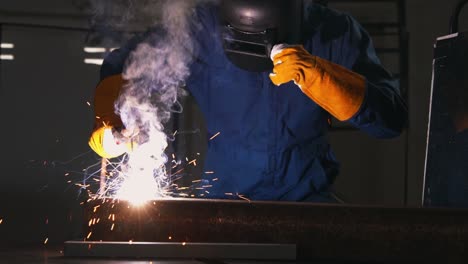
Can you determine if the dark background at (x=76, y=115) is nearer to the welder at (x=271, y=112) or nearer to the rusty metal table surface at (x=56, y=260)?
the welder at (x=271, y=112)

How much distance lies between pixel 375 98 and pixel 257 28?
1.65 ft

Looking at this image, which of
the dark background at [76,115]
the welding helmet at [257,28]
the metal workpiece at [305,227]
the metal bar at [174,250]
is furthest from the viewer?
the dark background at [76,115]

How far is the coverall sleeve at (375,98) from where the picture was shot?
2.30 m

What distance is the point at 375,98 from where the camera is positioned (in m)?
2.30

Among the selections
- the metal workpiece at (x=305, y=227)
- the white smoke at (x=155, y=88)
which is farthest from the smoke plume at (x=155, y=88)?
the metal workpiece at (x=305, y=227)

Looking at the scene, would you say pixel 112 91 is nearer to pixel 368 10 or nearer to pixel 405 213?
pixel 405 213

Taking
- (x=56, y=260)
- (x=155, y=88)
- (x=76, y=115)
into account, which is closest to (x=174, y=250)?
(x=56, y=260)

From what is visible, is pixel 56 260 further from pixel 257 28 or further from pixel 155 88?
pixel 155 88

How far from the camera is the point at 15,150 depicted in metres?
4.48

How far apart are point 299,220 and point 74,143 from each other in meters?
2.89

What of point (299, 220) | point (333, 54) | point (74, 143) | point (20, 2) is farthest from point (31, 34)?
point (299, 220)

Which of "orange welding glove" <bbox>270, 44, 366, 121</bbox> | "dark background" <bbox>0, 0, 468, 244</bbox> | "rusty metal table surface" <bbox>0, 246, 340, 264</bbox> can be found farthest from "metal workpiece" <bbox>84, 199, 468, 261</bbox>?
"dark background" <bbox>0, 0, 468, 244</bbox>

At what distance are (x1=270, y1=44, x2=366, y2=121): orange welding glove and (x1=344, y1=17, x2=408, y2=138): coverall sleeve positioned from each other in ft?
0.14

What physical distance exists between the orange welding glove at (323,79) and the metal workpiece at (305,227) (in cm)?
43
